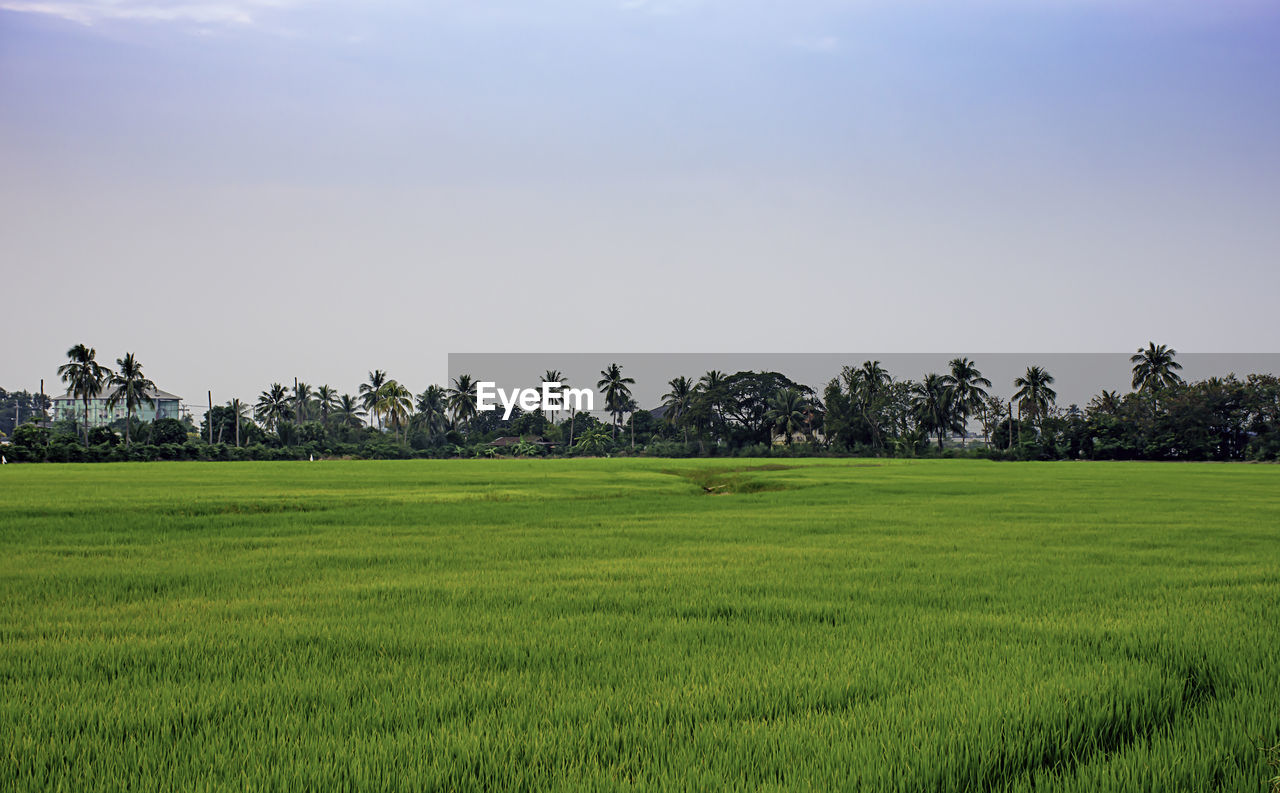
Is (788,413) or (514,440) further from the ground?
(788,413)

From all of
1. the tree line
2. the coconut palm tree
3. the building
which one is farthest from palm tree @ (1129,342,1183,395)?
the building

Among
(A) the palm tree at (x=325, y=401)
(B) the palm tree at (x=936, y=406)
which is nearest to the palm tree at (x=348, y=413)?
(A) the palm tree at (x=325, y=401)

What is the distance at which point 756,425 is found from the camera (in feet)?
330

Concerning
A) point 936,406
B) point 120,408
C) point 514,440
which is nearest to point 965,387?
point 936,406

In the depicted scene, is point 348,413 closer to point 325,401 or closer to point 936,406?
point 325,401

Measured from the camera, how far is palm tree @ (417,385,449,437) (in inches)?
4729

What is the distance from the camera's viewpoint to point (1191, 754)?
12.4 ft

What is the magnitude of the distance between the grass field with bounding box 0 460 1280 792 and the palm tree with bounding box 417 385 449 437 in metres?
109

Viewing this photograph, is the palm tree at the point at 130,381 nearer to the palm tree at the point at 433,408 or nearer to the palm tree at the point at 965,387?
the palm tree at the point at 433,408

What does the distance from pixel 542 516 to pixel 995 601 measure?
11.9 metres

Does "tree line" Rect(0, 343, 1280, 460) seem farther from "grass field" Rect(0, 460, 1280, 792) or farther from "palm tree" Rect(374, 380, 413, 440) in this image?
"grass field" Rect(0, 460, 1280, 792)

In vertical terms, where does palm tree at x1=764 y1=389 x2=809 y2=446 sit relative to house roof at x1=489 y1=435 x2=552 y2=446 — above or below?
above

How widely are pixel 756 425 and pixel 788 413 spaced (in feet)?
19.1

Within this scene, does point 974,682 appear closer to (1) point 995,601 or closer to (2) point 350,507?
(1) point 995,601
